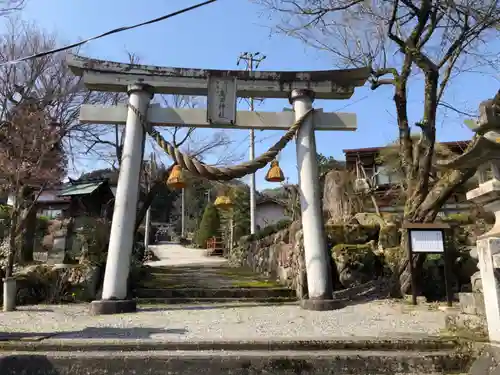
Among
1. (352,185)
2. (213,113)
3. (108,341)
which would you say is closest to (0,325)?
(108,341)

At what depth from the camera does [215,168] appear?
26.1 ft

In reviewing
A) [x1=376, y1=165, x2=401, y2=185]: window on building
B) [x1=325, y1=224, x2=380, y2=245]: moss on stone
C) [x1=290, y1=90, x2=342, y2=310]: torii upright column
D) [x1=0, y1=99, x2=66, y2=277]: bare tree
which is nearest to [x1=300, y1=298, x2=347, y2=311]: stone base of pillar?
[x1=290, y1=90, x2=342, y2=310]: torii upright column

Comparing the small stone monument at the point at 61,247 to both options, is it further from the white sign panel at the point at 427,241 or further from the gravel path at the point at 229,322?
the white sign panel at the point at 427,241

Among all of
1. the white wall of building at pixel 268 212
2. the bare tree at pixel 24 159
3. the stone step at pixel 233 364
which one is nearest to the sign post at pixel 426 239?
the stone step at pixel 233 364

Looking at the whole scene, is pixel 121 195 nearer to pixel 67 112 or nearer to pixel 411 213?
pixel 411 213

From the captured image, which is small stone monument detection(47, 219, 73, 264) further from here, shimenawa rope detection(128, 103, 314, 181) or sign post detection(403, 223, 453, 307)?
sign post detection(403, 223, 453, 307)

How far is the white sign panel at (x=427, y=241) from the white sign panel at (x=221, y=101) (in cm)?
442

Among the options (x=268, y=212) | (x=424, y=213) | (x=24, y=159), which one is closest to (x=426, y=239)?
(x=424, y=213)

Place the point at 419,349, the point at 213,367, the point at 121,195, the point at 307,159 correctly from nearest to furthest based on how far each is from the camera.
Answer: the point at 213,367 < the point at 419,349 < the point at 121,195 < the point at 307,159

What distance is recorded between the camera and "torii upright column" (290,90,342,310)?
7527mm

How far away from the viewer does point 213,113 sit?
8.29 meters

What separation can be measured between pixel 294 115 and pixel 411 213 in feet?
11.1

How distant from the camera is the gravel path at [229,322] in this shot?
5.14 meters

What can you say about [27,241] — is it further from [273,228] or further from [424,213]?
[424,213]
